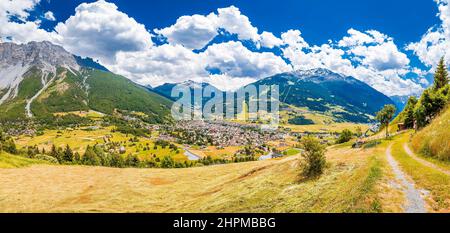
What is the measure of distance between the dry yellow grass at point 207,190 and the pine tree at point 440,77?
64674 millimetres

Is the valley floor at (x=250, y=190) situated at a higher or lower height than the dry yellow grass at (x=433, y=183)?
lower

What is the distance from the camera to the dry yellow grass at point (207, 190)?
3031 centimetres

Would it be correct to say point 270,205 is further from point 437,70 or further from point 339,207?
point 437,70

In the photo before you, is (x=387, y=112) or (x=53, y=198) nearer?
(x=53, y=198)

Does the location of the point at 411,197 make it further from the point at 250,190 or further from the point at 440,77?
the point at 440,77

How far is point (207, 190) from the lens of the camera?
60062 millimetres

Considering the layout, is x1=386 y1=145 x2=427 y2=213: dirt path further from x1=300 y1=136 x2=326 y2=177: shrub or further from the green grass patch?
the green grass patch

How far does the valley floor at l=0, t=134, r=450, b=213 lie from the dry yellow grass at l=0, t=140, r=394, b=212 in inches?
2.9

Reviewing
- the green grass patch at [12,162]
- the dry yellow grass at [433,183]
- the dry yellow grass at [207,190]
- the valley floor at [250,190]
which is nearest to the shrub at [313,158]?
the valley floor at [250,190]

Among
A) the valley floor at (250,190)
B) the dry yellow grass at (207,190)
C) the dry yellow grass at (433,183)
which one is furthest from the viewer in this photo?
the dry yellow grass at (207,190)

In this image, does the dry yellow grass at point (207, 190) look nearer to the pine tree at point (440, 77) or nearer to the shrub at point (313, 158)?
the shrub at point (313, 158)
